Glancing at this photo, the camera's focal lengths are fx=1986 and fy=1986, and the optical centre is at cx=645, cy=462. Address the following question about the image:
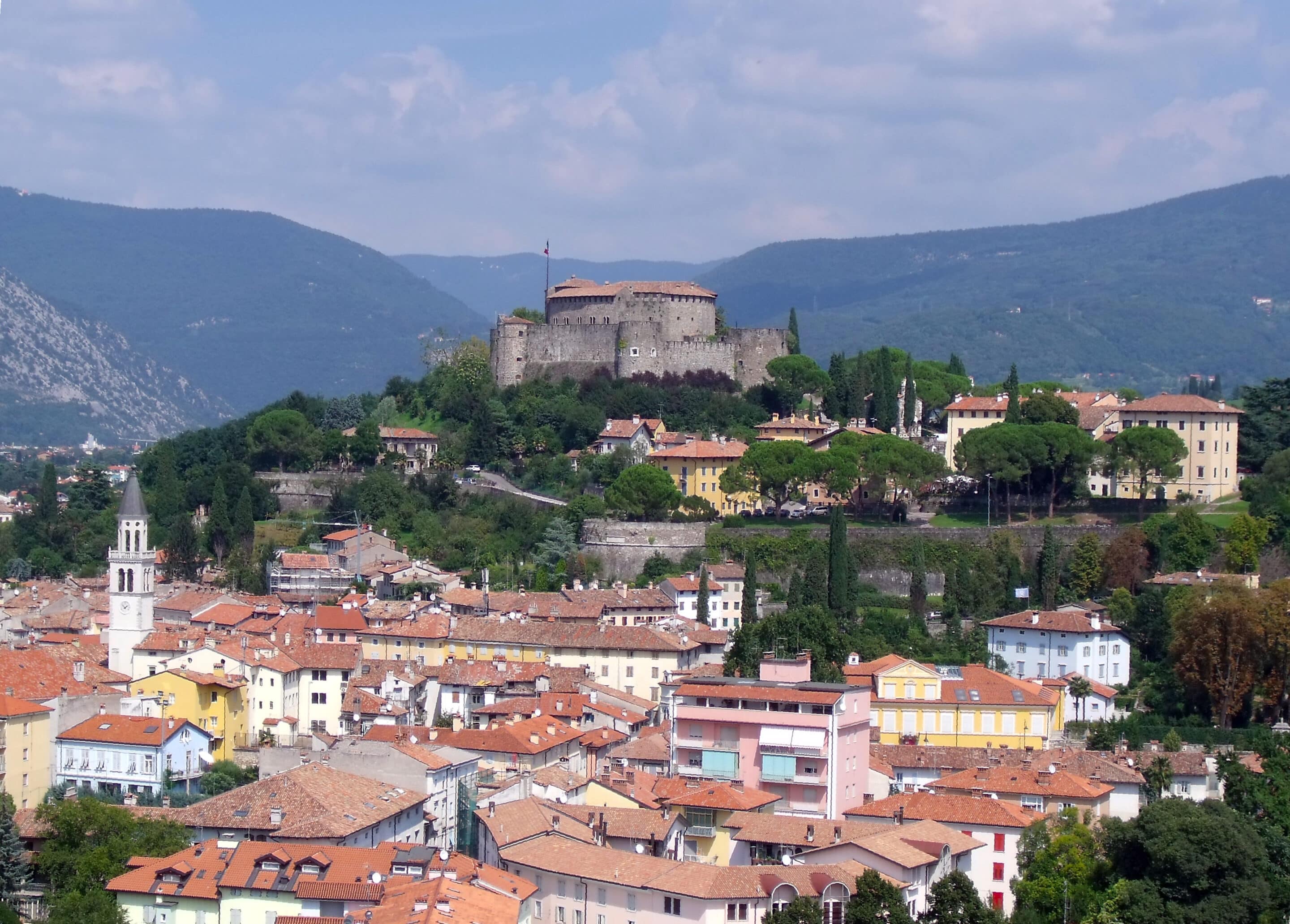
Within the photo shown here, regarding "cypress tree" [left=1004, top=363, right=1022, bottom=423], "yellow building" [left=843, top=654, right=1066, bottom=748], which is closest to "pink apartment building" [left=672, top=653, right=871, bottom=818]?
"yellow building" [left=843, top=654, right=1066, bottom=748]

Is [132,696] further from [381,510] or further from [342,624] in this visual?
[381,510]

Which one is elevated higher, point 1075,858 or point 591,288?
point 591,288

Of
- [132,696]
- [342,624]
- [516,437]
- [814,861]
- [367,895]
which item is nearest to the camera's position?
[367,895]

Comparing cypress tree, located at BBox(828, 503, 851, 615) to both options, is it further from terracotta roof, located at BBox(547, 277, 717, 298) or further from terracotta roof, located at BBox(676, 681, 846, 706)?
terracotta roof, located at BBox(547, 277, 717, 298)

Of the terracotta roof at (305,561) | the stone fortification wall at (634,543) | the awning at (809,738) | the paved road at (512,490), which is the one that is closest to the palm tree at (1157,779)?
the awning at (809,738)

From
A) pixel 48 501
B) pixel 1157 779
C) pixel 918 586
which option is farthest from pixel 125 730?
pixel 48 501

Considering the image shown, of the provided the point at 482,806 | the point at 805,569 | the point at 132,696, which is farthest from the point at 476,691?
the point at 805,569
